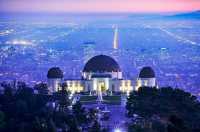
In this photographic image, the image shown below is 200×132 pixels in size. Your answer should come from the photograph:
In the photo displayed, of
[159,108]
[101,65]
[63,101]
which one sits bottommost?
[63,101]

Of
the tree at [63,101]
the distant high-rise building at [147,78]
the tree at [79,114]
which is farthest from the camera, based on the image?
the distant high-rise building at [147,78]

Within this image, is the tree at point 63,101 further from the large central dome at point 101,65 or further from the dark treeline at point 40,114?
the large central dome at point 101,65

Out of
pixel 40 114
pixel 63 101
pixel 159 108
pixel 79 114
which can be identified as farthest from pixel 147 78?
pixel 40 114

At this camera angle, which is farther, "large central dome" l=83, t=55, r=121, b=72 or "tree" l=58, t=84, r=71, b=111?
"large central dome" l=83, t=55, r=121, b=72

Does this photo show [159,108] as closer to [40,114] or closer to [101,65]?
[40,114]

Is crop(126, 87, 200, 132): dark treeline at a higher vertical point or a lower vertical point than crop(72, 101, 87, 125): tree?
higher

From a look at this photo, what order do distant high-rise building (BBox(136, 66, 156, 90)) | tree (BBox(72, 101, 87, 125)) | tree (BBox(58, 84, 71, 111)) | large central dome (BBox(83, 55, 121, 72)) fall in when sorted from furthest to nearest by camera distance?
large central dome (BBox(83, 55, 121, 72))
distant high-rise building (BBox(136, 66, 156, 90))
tree (BBox(58, 84, 71, 111))
tree (BBox(72, 101, 87, 125))

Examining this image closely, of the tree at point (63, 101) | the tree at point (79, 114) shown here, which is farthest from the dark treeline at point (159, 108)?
the tree at point (63, 101)

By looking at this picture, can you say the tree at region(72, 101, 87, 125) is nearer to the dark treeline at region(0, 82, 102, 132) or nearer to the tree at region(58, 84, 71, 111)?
the dark treeline at region(0, 82, 102, 132)

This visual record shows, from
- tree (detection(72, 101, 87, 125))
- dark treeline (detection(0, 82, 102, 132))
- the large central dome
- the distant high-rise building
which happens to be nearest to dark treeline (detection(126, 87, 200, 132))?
dark treeline (detection(0, 82, 102, 132))

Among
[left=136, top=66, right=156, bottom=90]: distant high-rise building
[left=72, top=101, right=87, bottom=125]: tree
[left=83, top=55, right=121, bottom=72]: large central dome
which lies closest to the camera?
[left=72, top=101, right=87, bottom=125]: tree

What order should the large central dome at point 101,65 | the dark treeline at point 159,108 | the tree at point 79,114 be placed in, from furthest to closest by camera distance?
the large central dome at point 101,65
the tree at point 79,114
the dark treeline at point 159,108
